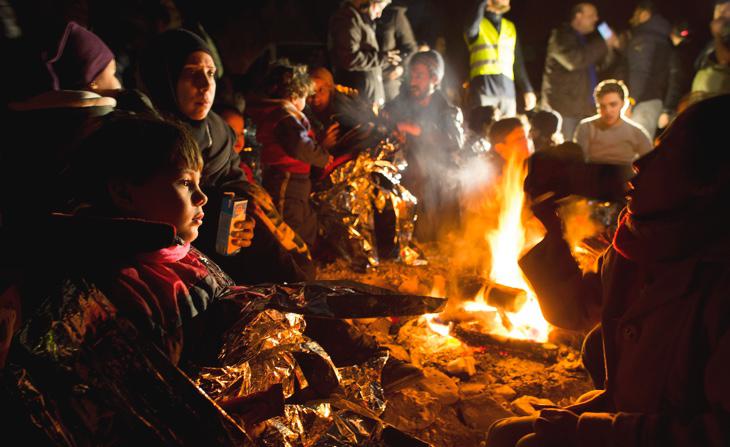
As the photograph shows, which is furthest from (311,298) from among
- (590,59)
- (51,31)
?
(590,59)

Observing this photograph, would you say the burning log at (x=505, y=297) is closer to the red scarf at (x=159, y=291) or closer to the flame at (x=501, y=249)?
the flame at (x=501, y=249)

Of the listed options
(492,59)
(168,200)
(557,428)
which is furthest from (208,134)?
(492,59)

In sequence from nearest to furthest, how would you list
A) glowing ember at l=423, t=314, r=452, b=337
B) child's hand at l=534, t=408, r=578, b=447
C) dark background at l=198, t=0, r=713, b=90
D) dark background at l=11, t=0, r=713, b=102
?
child's hand at l=534, t=408, r=578, b=447 < glowing ember at l=423, t=314, r=452, b=337 < dark background at l=11, t=0, r=713, b=102 < dark background at l=198, t=0, r=713, b=90

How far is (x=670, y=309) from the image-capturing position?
1.36 m

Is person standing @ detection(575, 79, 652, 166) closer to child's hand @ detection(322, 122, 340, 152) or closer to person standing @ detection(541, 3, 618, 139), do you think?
person standing @ detection(541, 3, 618, 139)

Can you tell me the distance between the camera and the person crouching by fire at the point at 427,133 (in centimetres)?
654

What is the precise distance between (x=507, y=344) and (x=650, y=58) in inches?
303

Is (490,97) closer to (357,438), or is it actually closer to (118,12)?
(118,12)

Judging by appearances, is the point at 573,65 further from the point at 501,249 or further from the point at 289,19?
the point at 289,19

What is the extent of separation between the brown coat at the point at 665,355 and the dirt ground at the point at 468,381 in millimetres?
826

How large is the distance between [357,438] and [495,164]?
556 centimetres

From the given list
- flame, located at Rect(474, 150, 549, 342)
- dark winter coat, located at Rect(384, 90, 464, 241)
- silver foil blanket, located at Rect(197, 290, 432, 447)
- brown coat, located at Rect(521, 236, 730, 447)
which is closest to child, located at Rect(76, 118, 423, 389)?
silver foil blanket, located at Rect(197, 290, 432, 447)

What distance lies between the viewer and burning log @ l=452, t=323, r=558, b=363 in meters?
3.64

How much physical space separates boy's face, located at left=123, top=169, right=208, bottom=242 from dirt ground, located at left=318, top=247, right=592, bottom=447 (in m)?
1.64
